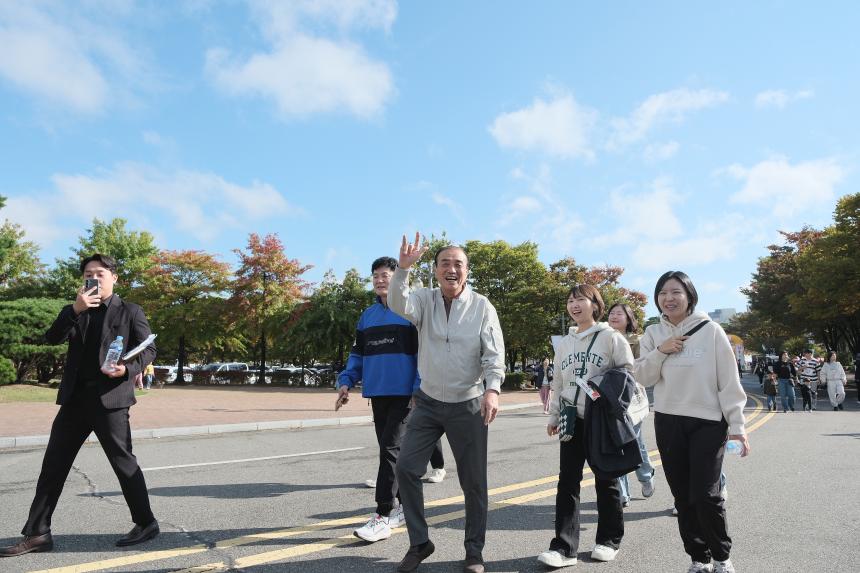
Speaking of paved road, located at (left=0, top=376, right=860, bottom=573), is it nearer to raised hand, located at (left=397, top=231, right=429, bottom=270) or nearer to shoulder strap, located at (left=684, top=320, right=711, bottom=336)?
shoulder strap, located at (left=684, top=320, right=711, bottom=336)

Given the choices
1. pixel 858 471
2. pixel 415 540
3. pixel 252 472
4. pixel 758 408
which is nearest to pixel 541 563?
pixel 415 540

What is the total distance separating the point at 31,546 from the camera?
362cm

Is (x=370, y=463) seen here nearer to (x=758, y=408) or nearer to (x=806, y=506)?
(x=806, y=506)

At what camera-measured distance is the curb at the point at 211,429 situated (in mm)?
9117

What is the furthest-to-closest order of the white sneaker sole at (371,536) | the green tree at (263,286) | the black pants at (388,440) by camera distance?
the green tree at (263,286), the black pants at (388,440), the white sneaker sole at (371,536)

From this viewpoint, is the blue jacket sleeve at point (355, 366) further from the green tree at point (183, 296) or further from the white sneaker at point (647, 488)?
the green tree at point (183, 296)

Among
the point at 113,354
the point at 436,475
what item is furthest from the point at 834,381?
the point at 113,354

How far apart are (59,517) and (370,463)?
3465mm

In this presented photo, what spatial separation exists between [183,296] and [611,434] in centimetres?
3501

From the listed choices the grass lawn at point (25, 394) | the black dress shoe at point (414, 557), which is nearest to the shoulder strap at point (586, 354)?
the black dress shoe at point (414, 557)

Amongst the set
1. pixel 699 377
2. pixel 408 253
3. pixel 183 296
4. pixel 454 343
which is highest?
pixel 183 296

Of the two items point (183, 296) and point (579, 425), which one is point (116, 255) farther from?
point (579, 425)

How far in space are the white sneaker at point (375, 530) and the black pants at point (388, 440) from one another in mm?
76

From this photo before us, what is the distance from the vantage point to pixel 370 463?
23.6ft
